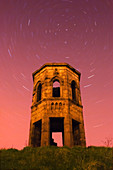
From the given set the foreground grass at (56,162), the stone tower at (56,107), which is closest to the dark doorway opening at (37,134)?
the stone tower at (56,107)

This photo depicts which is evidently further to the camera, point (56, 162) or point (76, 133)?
point (76, 133)

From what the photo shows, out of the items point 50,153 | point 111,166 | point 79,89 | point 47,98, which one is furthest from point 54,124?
point 111,166

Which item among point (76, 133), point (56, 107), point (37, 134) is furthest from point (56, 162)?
point (37, 134)

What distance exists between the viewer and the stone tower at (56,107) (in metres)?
12.4

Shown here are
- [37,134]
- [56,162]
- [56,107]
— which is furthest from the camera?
[37,134]

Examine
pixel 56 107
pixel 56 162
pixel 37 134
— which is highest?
pixel 56 107

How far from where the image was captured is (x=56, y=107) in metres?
13.3

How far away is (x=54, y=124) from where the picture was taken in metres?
15.0

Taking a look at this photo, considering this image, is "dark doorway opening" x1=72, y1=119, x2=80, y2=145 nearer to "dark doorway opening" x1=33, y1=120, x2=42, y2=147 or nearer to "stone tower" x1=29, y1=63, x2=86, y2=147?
"stone tower" x1=29, y1=63, x2=86, y2=147

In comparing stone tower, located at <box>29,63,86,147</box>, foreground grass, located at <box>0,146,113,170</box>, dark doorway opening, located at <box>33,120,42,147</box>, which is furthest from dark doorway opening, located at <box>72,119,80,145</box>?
foreground grass, located at <box>0,146,113,170</box>

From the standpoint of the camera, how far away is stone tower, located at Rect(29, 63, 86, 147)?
487 inches

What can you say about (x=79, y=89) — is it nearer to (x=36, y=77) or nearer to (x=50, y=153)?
(x=36, y=77)

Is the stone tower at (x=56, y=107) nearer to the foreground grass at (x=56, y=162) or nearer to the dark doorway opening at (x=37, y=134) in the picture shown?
the dark doorway opening at (x=37, y=134)

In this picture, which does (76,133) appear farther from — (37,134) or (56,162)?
(56,162)
